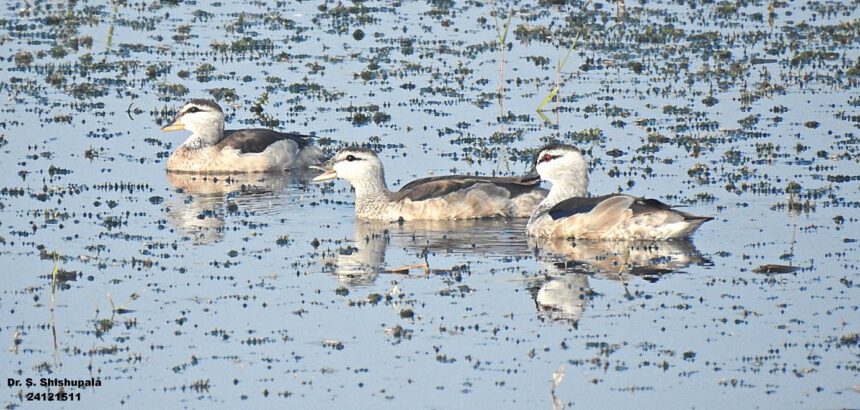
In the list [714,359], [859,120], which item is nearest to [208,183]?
[859,120]

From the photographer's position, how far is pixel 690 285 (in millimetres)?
19000

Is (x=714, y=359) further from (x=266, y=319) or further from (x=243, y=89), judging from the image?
(x=243, y=89)

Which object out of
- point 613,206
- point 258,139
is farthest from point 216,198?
point 613,206

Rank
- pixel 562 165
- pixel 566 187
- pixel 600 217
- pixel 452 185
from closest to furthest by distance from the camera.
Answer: pixel 600 217 → pixel 562 165 → pixel 566 187 → pixel 452 185

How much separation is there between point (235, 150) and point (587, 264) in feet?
30.0

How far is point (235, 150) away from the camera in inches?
1102

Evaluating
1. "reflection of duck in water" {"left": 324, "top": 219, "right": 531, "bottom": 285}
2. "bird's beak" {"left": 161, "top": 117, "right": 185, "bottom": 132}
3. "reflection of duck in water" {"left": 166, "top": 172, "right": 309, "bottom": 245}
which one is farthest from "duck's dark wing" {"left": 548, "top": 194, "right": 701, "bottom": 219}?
"bird's beak" {"left": 161, "top": 117, "right": 185, "bottom": 132}

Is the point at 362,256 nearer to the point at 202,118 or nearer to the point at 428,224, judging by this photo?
the point at 428,224

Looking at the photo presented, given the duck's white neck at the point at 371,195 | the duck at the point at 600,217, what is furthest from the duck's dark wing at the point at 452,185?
the duck at the point at 600,217

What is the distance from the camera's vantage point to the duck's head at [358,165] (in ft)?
79.0

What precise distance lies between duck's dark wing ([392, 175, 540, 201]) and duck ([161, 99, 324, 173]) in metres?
4.21

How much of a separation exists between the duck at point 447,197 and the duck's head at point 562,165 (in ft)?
2.36

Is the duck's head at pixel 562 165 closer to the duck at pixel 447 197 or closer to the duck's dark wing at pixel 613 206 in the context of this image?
the duck at pixel 447 197

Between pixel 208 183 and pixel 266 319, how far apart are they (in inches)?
377
